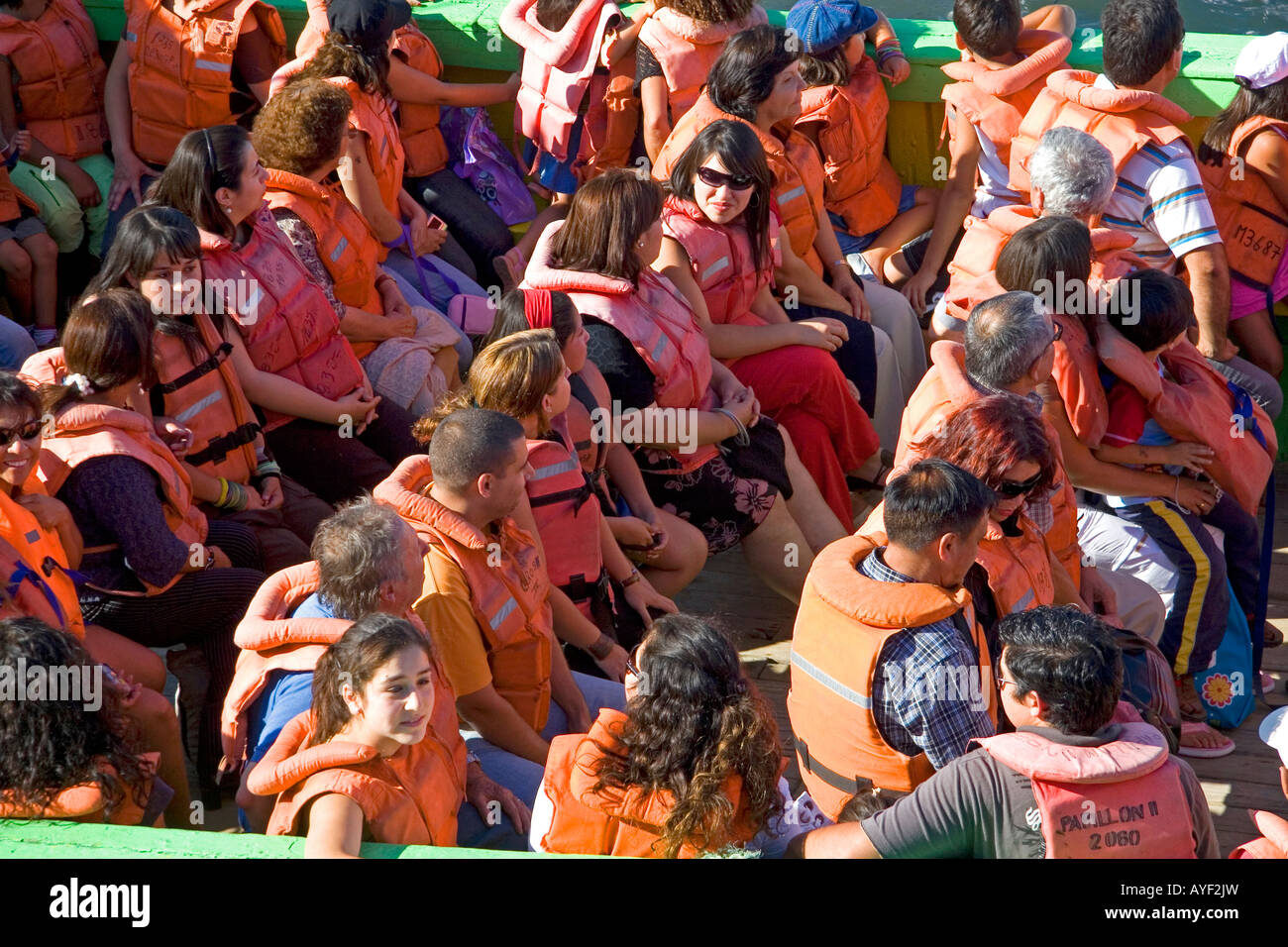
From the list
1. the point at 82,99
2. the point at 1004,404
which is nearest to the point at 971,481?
the point at 1004,404

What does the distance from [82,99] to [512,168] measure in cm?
163

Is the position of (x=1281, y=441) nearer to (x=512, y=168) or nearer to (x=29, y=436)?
(x=512, y=168)

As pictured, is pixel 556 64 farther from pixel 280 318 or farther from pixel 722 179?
pixel 280 318

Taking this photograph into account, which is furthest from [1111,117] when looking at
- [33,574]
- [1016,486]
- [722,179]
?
Answer: [33,574]

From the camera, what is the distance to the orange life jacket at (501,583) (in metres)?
3.48

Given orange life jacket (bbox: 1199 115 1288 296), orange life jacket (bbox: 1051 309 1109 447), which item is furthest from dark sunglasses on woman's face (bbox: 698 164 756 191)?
orange life jacket (bbox: 1199 115 1288 296)

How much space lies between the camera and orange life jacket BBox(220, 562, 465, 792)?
125 inches

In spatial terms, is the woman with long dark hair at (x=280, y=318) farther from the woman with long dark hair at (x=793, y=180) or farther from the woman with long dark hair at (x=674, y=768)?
the woman with long dark hair at (x=674, y=768)

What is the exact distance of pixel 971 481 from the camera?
3248 millimetres

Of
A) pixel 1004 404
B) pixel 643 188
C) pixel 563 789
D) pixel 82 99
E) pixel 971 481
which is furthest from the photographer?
→ pixel 82 99

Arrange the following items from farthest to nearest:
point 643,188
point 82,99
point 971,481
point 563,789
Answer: point 82,99, point 643,188, point 971,481, point 563,789

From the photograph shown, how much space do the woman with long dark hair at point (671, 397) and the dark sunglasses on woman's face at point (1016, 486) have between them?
45.6 inches

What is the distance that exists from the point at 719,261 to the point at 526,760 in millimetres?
1945
